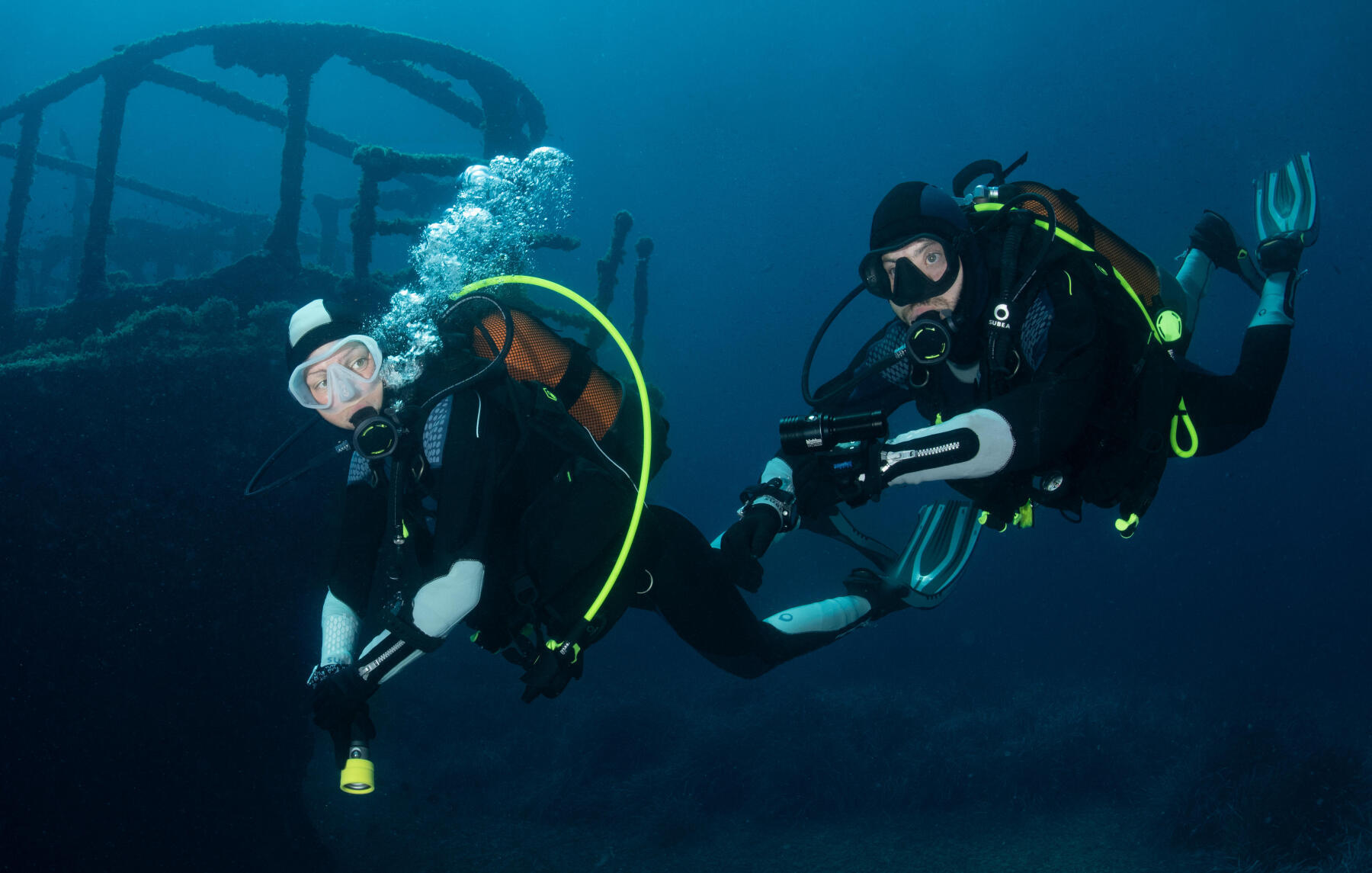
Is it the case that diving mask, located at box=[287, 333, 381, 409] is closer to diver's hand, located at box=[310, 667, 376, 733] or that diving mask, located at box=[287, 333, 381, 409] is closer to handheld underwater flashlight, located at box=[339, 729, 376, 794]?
diver's hand, located at box=[310, 667, 376, 733]

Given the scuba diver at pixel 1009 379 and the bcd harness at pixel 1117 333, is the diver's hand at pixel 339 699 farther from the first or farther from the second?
the bcd harness at pixel 1117 333

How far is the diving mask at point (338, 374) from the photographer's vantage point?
315 centimetres

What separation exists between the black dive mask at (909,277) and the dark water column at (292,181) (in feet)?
24.9

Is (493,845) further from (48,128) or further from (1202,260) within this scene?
(48,128)

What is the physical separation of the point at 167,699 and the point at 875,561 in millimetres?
5529

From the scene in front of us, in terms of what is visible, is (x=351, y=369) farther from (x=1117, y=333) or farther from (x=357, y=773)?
(x=1117, y=333)

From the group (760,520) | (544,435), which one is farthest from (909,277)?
(544,435)

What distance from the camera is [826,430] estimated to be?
2637mm

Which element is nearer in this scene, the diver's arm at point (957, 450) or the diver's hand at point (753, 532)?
the diver's arm at point (957, 450)

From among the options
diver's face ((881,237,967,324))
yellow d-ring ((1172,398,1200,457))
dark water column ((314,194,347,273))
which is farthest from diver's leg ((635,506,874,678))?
dark water column ((314,194,347,273))

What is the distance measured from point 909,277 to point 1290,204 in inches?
146

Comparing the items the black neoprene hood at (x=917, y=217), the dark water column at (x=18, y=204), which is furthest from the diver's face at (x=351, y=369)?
the dark water column at (x=18, y=204)

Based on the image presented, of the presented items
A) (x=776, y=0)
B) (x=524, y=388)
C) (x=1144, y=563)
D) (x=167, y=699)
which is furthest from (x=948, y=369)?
(x=776, y=0)

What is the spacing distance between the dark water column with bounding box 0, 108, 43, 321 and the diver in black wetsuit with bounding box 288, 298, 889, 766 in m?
10.2
